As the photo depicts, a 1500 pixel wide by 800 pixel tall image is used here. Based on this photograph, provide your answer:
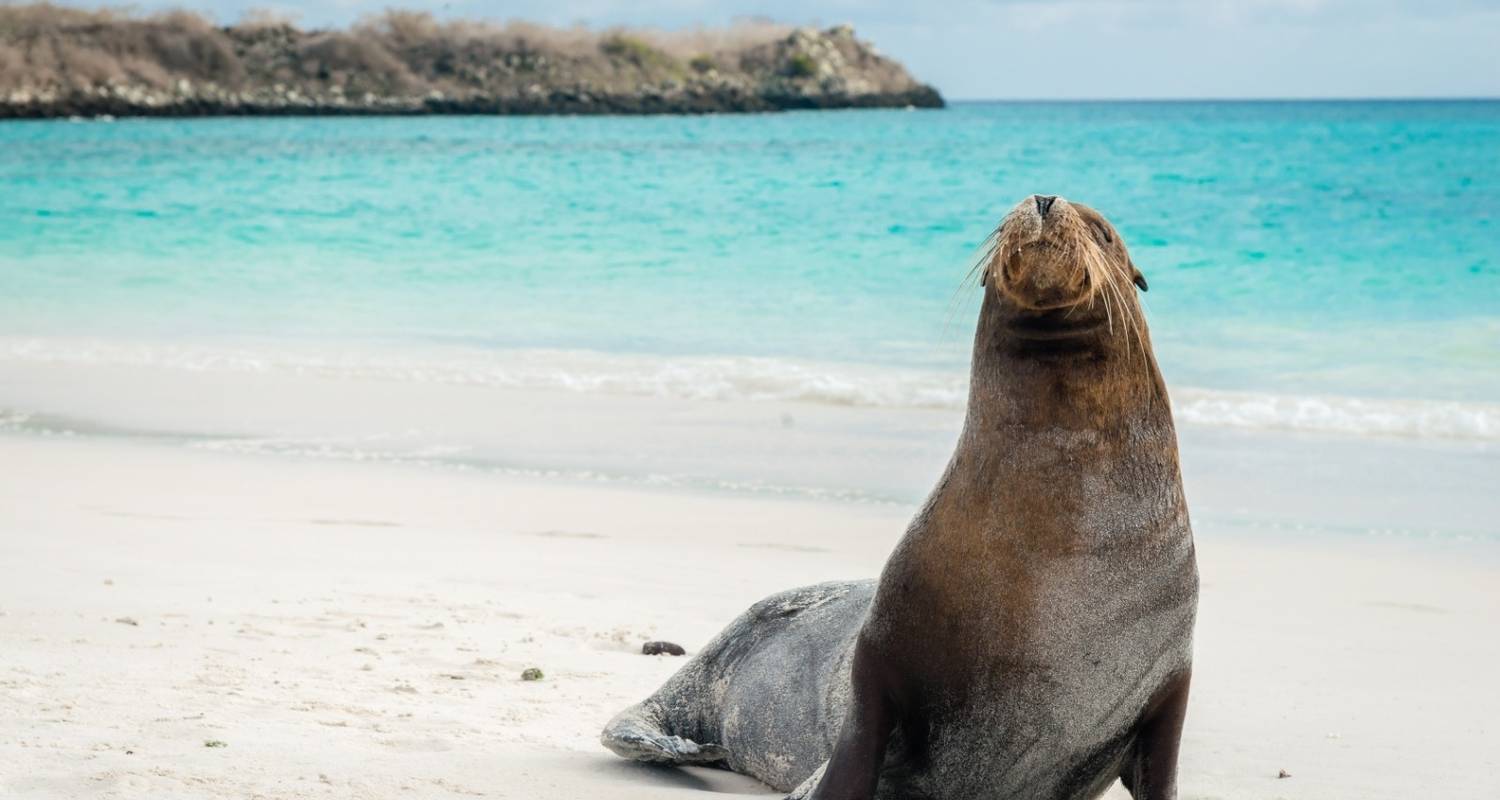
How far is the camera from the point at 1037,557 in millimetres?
3061

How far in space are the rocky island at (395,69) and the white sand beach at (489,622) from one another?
78818 millimetres

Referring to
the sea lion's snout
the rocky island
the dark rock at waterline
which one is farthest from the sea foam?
the rocky island

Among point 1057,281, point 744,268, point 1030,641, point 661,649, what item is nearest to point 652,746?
point 661,649

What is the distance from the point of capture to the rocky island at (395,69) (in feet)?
282

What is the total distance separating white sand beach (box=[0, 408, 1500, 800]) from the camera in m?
4.20

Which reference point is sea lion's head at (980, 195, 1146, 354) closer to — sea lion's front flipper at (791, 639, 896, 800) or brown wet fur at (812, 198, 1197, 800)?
brown wet fur at (812, 198, 1197, 800)

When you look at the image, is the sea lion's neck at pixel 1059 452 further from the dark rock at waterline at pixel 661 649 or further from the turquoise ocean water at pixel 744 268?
the dark rock at waterline at pixel 661 649

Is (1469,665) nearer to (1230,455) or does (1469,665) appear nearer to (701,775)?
(701,775)

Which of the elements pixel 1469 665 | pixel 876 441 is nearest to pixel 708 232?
pixel 876 441

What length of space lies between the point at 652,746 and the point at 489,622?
1.67 m

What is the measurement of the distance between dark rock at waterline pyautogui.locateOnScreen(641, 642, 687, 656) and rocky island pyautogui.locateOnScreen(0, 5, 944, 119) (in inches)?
3209

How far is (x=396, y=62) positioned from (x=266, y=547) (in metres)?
98.9

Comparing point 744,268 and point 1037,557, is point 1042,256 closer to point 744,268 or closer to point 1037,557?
point 1037,557

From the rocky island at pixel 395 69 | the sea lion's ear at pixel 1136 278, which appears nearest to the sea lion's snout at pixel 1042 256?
the sea lion's ear at pixel 1136 278
